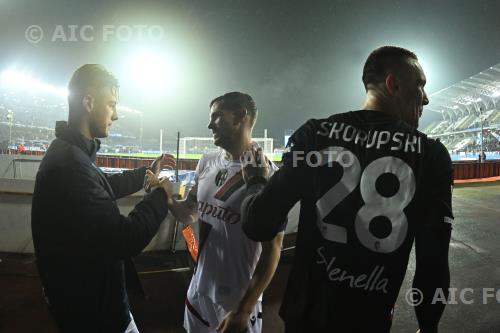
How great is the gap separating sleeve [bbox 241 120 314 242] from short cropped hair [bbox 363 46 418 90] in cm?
33

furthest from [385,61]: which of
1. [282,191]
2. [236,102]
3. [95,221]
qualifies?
[95,221]

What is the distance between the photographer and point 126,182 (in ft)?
6.57

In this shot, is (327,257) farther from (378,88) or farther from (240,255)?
(240,255)

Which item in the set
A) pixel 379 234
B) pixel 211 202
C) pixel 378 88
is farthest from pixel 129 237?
pixel 378 88

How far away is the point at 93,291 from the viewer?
138cm

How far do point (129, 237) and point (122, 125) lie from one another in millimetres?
53043

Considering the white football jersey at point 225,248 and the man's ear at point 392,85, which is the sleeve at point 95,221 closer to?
the white football jersey at point 225,248

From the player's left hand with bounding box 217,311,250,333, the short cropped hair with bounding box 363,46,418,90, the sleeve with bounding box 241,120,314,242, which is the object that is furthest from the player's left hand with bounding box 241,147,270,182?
the player's left hand with bounding box 217,311,250,333

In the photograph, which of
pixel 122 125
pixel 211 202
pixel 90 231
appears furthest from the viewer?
pixel 122 125

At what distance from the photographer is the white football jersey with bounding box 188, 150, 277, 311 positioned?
1.79 m

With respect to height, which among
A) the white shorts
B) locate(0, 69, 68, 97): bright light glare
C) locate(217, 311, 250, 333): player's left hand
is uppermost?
locate(0, 69, 68, 97): bright light glare

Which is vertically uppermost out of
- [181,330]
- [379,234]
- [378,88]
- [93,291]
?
[378,88]

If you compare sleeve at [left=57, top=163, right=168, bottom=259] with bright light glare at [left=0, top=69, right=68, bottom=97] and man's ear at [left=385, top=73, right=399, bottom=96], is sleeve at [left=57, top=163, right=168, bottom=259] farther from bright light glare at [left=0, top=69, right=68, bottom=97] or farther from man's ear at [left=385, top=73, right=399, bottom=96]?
bright light glare at [left=0, top=69, right=68, bottom=97]

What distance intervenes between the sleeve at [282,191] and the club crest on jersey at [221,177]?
831mm
